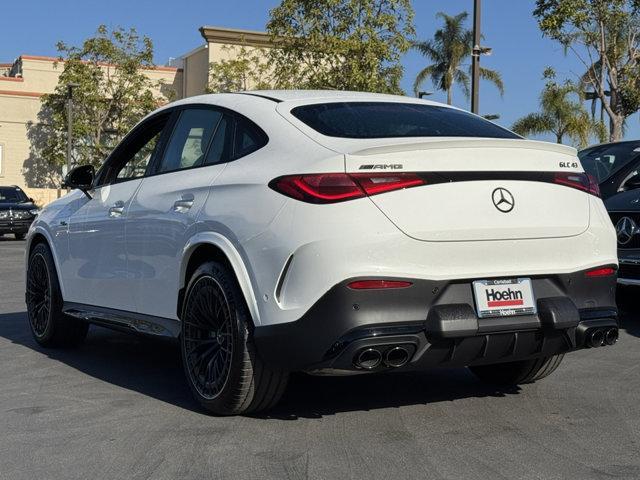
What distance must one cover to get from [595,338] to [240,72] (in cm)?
3863

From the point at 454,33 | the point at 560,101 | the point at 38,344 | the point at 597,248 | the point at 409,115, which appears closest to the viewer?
the point at 597,248

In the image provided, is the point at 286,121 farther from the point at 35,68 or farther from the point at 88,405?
the point at 35,68

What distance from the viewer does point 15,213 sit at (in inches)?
1039

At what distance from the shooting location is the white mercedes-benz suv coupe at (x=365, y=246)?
410 centimetres

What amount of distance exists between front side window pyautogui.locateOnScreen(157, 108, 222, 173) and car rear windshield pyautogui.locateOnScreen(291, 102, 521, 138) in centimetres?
65

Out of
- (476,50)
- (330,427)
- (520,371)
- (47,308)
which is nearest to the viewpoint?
(330,427)

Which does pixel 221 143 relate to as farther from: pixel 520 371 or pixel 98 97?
pixel 98 97

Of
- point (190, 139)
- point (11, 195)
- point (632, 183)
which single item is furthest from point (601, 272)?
point (11, 195)

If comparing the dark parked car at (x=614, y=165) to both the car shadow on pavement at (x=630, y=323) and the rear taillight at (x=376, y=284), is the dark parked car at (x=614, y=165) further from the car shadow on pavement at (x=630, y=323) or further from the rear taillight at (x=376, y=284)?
the rear taillight at (x=376, y=284)

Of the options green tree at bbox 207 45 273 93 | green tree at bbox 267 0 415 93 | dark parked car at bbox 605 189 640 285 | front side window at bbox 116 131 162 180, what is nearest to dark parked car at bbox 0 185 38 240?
green tree at bbox 267 0 415 93

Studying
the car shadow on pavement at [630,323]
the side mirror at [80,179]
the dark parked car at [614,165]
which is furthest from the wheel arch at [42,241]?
the dark parked car at [614,165]

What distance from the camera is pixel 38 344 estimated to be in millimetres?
7148

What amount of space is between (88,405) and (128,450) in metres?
1.02

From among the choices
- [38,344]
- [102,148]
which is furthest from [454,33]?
[38,344]
